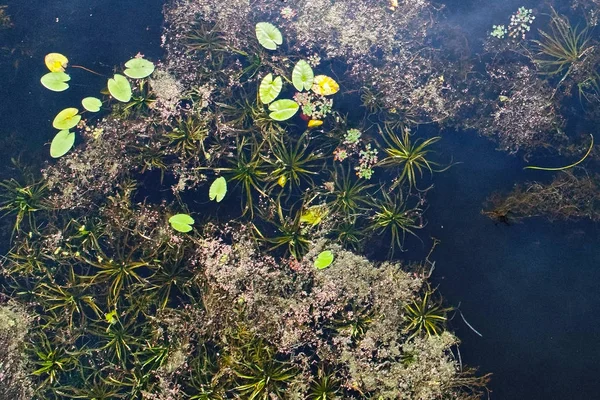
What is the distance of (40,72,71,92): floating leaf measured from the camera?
405 cm

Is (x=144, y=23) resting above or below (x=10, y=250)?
above

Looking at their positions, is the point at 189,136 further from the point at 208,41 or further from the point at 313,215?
the point at 313,215

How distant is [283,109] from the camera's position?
3979 millimetres

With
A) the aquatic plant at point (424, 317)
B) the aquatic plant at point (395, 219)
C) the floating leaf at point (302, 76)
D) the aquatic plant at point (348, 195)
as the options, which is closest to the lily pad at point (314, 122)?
the floating leaf at point (302, 76)

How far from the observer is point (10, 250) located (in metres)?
3.99

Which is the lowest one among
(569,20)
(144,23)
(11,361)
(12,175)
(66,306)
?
(11,361)

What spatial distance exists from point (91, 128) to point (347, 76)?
7.88 feet

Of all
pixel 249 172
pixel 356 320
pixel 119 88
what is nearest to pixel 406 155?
pixel 249 172

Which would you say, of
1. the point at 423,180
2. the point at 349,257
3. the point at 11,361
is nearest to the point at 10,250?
the point at 11,361

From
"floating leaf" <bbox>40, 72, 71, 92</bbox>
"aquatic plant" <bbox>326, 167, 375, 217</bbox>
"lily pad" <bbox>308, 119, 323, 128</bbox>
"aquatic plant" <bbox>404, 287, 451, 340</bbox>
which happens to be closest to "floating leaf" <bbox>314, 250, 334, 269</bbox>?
"aquatic plant" <bbox>326, 167, 375, 217</bbox>

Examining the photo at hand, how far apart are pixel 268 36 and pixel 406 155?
1.65 meters

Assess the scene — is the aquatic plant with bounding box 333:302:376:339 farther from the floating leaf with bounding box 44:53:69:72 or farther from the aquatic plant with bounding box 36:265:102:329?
the floating leaf with bounding box 44:53:69:72

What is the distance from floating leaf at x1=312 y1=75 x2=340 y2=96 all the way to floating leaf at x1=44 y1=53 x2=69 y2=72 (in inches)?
92.4

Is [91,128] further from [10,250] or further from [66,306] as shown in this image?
[66,306]
